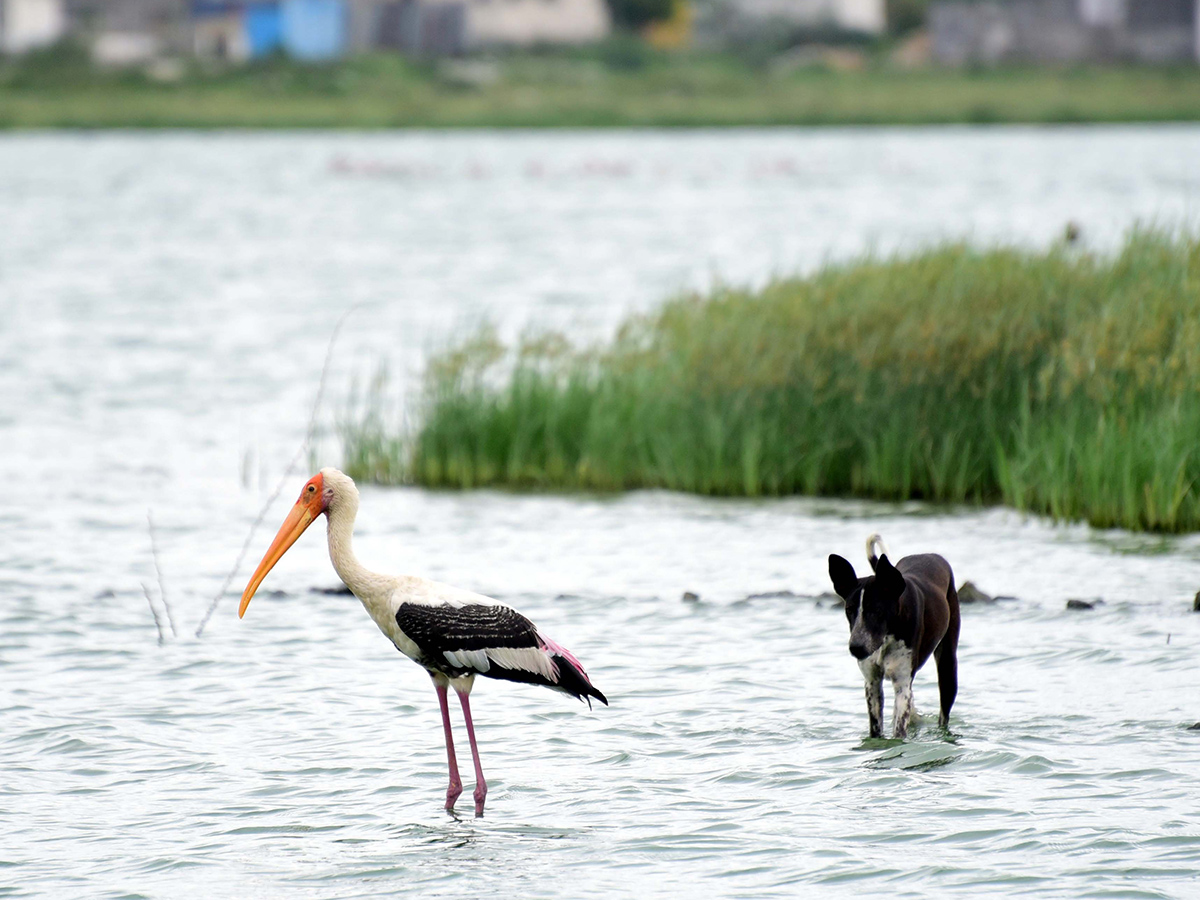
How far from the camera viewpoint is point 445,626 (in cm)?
794

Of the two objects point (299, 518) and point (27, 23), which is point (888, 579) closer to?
point (299, 518)

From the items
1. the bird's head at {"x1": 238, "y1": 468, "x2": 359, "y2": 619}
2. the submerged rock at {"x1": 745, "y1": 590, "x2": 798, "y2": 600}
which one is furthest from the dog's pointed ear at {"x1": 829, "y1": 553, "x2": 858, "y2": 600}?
the submerged rock at {"x1": 745, "y1": 590, "x2": 798, "y2": 600}

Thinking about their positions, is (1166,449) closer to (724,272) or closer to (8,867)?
(8,867)

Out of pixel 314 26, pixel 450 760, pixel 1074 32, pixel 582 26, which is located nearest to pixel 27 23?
pixel 314 26

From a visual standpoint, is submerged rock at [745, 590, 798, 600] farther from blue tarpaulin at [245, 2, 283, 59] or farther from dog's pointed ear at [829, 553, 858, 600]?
blue tarpaulin at [245, 2, 283, 59]

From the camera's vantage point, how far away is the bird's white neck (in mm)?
8182

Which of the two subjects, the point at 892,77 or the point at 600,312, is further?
the point at 892,77

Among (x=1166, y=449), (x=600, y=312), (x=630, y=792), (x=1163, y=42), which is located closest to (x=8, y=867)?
(x=630, y=792)

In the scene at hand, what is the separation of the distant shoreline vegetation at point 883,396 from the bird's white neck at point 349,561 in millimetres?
6958

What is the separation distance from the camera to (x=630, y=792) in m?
8.74

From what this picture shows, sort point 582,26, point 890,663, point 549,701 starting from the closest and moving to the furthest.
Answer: point 890,663 < point 549,701 < point 582,26

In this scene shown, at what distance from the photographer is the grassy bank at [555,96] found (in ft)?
300

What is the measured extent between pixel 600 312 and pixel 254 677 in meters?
22.6

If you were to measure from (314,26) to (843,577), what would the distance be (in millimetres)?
110787
